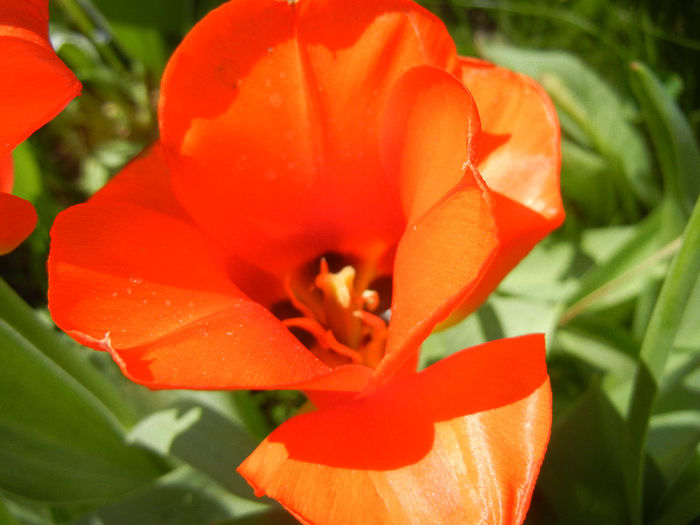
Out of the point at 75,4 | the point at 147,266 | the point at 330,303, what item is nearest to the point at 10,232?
the point at 147,266

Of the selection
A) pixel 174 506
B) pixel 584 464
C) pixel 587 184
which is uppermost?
pixel 174 506

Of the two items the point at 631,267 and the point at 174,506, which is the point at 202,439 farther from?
the point at 631,267

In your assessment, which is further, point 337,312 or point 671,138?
point 671,138

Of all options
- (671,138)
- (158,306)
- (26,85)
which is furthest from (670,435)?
(26,85)

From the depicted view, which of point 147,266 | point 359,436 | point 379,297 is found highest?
point 147,266

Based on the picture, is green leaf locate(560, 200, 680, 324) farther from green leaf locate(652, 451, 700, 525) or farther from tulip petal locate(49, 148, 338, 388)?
tulip petal locate(49, 148, 338, 388)

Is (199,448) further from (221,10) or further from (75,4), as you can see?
(75,4)
